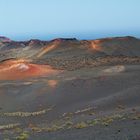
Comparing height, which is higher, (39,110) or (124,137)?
(124,137)

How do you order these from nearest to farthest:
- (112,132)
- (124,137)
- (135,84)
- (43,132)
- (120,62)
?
(124,137) → (112,132) → (43,132) → (135,84) → (120,62)

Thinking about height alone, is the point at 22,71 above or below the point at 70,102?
above

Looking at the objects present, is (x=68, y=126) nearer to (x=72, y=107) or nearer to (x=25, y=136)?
(x=25, y=136)

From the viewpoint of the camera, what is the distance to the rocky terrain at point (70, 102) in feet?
74.7

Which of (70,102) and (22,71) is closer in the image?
(70,102)

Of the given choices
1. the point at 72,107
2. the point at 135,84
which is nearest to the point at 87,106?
the point at 72,107

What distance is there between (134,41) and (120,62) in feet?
117

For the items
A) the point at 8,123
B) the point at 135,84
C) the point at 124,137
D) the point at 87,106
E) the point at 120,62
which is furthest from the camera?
the point at 120,62

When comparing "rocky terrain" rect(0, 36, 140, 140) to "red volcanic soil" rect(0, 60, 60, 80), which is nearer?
"rocky terrain" rect(0, 36, 140, 140)

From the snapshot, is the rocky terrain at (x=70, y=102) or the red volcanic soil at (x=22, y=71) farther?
the red volcanic soil at (x=22, y=71)

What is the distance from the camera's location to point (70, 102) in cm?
→ 3909

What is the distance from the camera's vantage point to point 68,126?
25297 mm

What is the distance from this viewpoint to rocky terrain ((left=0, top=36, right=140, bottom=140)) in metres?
22.8

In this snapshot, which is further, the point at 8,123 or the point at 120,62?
the point at 120,62
